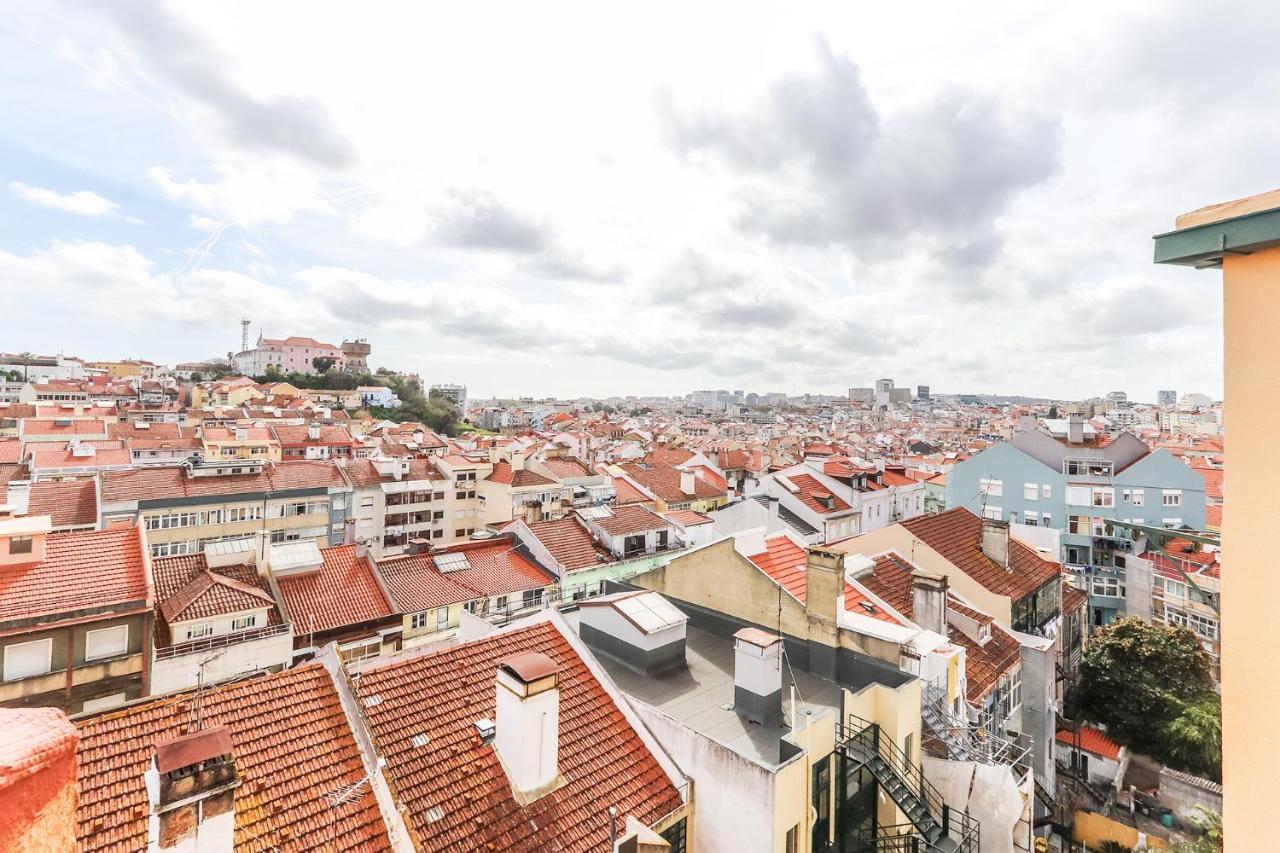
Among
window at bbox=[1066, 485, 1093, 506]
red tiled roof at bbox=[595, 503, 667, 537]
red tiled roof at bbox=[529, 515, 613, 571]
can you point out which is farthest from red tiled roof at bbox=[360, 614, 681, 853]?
window at bbox=[1066, 485, 1093, 506]

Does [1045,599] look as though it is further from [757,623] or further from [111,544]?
[111,544]

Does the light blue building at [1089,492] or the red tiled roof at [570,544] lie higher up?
the light blue building at [1089,492]

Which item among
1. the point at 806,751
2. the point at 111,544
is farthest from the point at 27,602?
the point at 806,751

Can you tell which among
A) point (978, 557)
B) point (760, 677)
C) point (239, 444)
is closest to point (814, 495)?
point (978, 557)

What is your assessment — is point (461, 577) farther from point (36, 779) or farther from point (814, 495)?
point (36, 779)

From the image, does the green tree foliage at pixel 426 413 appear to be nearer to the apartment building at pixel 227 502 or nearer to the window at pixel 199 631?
the apartment building at pixel 227 502

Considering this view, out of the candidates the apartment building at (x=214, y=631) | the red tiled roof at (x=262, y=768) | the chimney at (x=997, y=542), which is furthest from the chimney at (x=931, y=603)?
the apartment building at (x=214, y=631)

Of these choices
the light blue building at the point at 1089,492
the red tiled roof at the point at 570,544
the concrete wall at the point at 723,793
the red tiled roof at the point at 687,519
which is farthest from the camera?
the red tiled roof at the point at 687,519
